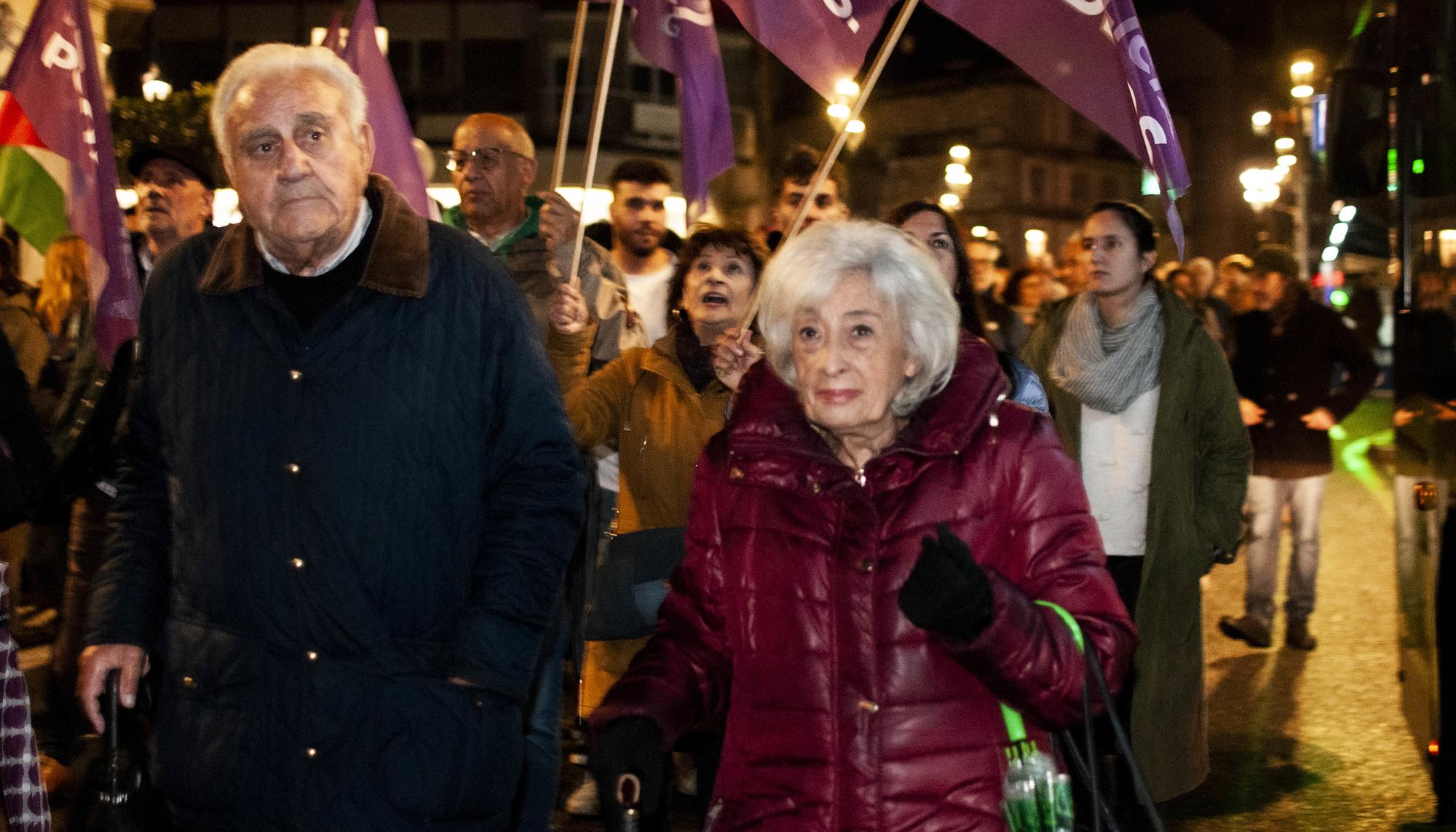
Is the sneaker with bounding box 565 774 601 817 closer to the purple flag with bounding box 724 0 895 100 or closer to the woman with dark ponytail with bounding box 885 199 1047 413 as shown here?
→ the woman with dark ponytail with bounding box 885 199 1047 413

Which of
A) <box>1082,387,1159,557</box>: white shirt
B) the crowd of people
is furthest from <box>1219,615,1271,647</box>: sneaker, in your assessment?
the crowd of people

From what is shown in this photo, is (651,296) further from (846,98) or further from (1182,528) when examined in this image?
(846,98)

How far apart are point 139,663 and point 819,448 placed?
1386mm

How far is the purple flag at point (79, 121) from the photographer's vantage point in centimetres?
604

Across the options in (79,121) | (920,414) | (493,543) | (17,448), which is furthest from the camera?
(79,121)

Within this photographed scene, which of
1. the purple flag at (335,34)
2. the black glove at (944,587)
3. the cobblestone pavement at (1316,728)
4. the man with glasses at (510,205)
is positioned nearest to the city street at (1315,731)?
the cobblestone pavement at (1316,728)

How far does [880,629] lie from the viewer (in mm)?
2828

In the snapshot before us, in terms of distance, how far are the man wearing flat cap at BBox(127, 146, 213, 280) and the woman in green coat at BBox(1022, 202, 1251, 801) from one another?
10.4ft

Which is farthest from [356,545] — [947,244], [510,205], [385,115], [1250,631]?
[1250,631]

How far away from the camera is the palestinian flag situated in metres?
6.73

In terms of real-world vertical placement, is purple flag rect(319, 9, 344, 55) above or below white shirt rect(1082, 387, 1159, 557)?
above

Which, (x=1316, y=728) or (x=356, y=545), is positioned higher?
(x=356, y=545)

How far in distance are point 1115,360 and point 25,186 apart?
422 cm

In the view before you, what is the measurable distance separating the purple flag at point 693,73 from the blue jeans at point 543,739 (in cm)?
225
